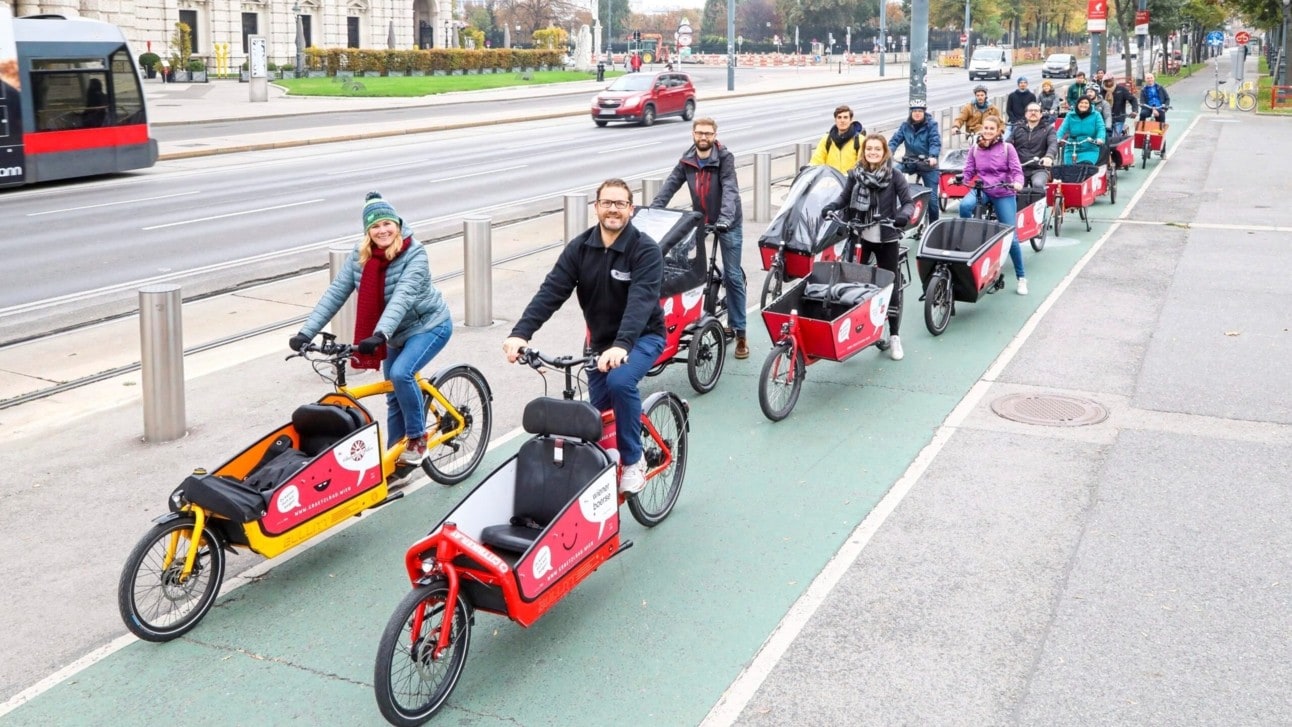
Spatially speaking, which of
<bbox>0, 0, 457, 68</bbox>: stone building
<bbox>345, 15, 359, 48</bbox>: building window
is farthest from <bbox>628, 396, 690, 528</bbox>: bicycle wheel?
<bbox>345, 15, 359, 48</bbox>: building window

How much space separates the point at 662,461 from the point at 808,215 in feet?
16.6

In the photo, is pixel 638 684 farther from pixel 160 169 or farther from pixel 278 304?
pixel 160 169

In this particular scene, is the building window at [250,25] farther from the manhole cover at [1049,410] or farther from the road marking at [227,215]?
the manhole cover at [1049,410]

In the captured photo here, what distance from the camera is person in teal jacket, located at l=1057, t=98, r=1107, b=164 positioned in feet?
57.9

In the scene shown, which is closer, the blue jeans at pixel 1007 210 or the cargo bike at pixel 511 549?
the cargo bike at pixel 511 549

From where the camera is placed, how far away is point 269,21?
7419 cm

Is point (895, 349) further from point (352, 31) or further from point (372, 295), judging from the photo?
point (352, 31)

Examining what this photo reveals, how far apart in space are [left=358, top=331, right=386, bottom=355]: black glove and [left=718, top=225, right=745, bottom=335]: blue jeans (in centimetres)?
403

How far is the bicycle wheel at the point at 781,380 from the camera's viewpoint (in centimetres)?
831

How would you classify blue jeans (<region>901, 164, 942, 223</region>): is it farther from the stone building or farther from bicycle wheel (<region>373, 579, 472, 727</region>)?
the stone building

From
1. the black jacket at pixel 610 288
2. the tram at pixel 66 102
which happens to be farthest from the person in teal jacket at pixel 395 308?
the tram at pixel 66 102

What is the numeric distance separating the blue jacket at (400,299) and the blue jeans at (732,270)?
3407 mm

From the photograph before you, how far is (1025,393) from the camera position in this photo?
9125 millimetres

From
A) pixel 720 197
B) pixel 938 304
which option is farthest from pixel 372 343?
pixel 938 304
